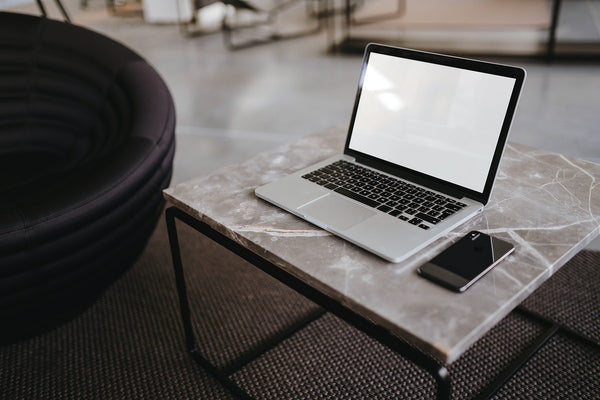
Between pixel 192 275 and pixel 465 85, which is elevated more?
pixel 465 85

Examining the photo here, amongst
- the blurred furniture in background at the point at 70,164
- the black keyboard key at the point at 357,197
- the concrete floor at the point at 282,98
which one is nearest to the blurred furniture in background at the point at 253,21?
the concrete floor at the point at 282,98

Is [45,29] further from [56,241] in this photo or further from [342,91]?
[342,91]

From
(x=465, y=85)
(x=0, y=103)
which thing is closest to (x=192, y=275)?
(x=0, y=103)

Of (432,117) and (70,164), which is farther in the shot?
(70,164)

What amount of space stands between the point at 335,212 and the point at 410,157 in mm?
217

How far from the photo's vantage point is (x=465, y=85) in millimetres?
1014

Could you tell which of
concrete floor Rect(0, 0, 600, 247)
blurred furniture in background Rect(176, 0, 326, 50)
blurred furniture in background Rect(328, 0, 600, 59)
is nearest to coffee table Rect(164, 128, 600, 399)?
concrete floor Rect(0, 0, 600, 247)

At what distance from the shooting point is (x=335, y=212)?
1024 mm

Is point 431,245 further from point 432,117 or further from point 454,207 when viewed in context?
point 432,117

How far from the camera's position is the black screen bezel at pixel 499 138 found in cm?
95

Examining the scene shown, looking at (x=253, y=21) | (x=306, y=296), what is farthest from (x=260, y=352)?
(x=253, y=21)

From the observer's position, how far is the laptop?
962 mm

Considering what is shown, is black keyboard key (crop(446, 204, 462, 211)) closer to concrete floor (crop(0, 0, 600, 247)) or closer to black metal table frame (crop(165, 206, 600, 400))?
black metal table frame (crop(165, 206, 600, 400))

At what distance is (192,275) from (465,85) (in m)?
1.14
